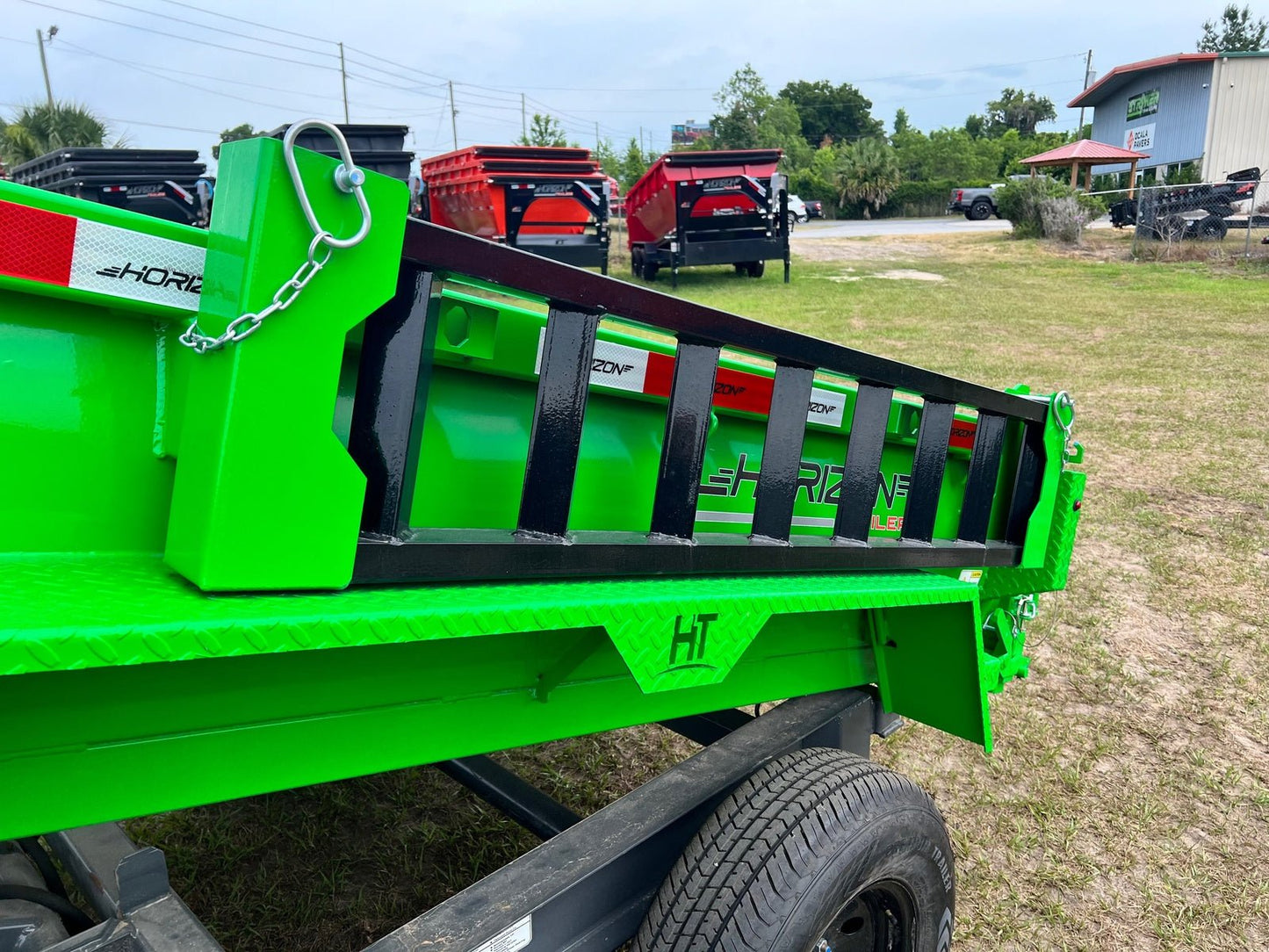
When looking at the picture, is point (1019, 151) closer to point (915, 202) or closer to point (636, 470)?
point (915, 202)

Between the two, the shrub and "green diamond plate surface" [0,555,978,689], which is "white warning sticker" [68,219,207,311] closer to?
"green diamond plate surface" [0,555,978,689]

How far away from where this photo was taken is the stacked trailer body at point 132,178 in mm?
15352

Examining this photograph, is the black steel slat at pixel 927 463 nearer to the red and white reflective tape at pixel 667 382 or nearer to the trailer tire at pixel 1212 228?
the red and white reflective tape at pixel 667 382

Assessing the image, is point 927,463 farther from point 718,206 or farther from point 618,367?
point 718,206

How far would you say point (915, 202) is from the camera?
155 ft

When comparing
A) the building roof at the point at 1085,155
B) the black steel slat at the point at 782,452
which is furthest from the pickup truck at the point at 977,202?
the black steel slat at the point at 782,452

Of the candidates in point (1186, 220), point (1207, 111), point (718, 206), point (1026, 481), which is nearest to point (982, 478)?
point (1026, 481)

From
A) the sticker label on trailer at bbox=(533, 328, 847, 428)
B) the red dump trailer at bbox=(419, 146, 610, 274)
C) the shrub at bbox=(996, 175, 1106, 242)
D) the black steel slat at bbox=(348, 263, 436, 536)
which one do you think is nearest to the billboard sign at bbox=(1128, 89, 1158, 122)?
the shrub at bbox=(996, 175, 1106, 242)

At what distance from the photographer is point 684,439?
6.03ft

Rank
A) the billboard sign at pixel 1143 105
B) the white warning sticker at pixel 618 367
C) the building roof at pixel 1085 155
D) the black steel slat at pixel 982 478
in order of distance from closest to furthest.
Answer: the white warning sticker at pixel 618 367, the black steel slat at pixel 982 478, the building roof at pixel 1085 155, the billboard sign at pixel 1143 105

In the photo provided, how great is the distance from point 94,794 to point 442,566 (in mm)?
537

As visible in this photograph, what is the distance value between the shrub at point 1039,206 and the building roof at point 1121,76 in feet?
54.8

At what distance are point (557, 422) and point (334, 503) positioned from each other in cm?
44

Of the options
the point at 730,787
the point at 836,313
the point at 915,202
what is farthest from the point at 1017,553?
the point at 915,202
